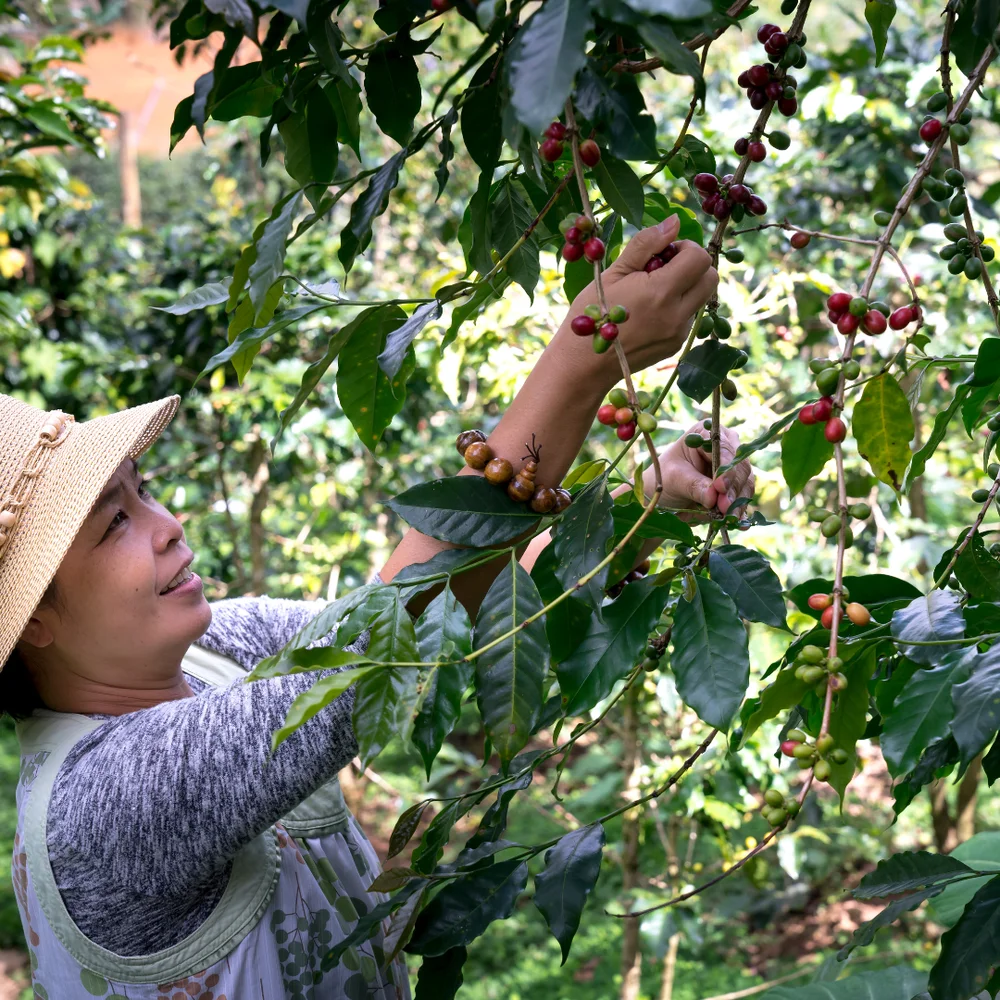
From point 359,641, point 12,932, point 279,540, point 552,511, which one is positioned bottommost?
point 12,932

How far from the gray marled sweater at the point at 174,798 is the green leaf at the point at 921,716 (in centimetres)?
43

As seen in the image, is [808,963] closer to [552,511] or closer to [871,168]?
[871,168]

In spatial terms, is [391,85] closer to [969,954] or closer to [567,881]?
[567,881]

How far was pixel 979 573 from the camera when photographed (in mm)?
881

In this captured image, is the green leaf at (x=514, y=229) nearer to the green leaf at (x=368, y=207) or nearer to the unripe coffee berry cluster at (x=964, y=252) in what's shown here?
the green leaf at (x=368, y=207)

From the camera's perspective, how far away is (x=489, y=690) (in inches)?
28.5

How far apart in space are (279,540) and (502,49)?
114 inches

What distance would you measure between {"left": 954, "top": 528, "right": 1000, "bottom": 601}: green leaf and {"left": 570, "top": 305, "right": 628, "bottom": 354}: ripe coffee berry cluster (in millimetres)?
392

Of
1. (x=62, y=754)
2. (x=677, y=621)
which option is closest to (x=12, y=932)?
(x=62, y=754)

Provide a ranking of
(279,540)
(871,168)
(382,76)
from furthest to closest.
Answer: (279,540), (871,168), (382,76)

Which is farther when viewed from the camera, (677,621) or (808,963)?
(808,963)

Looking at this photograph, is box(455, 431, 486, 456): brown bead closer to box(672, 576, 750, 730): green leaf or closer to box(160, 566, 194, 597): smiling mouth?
box(672, 576, 750, 730): green leaf

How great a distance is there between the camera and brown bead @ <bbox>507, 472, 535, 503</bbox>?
800mm

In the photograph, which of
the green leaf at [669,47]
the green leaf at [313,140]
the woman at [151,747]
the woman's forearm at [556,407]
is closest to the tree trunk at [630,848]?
the woman at [151,747]
